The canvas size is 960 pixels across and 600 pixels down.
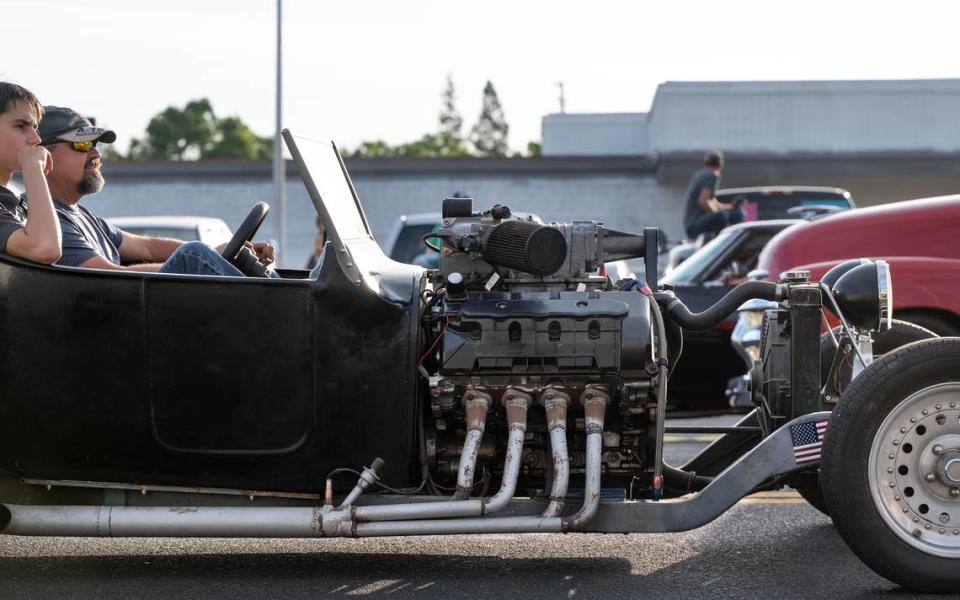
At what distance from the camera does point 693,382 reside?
32.7ft

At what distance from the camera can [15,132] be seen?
195 inches

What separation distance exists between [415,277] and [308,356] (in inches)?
20.2

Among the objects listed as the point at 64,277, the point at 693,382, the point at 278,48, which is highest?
the point at 278,48

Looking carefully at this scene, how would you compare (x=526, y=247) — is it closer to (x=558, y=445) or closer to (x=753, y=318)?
(x=558, y=445)

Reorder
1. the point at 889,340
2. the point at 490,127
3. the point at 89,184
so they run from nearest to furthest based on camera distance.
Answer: the point at 89,184, the point at 889,340, the point at 490,127

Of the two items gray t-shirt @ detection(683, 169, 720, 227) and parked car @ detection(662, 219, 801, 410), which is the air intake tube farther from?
gray t-shirt @ detection(683, 169, 720, 227)

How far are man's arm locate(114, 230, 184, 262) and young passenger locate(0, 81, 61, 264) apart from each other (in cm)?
73

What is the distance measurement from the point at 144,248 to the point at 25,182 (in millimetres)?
1233

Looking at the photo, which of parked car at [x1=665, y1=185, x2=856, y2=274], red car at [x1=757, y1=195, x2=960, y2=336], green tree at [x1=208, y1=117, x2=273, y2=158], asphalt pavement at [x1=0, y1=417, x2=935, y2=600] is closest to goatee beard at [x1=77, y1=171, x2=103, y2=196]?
asphalt pavement at [x1=0, y1=417, x2=935, y2=600]

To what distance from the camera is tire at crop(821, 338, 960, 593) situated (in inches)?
176

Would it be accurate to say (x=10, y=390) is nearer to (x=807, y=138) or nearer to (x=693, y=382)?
(x=693, y=382)

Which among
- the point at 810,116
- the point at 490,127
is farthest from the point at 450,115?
the point at 810,116

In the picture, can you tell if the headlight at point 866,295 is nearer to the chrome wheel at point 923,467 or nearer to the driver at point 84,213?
the chrome wheel at point 923,467

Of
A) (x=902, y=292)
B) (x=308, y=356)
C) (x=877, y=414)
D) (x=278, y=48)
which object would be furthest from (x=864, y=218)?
(x=278, y=48)
